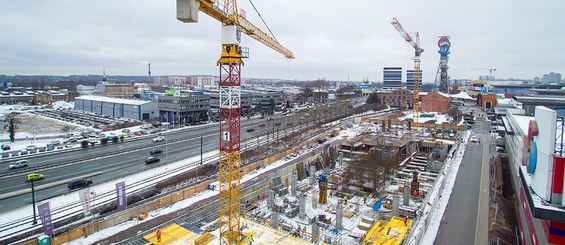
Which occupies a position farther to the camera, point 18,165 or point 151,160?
point 151,160

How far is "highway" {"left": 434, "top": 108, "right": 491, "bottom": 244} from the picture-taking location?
13109mm

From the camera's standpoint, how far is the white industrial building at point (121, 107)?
46.8 metres

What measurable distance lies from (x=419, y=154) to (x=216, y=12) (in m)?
23.1

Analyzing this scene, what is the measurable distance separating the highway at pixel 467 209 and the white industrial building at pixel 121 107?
3903cm

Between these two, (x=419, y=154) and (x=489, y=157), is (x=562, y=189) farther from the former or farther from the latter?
(x=419, y=154)

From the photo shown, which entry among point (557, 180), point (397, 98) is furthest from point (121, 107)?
point (557, 180)

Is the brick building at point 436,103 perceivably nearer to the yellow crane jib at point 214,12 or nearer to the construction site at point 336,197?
the construction site at point 336,197

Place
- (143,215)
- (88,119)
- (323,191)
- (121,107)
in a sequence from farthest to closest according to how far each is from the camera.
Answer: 1. (121,107)
2. (88,119)
3. (323,191)
4. (143,215)

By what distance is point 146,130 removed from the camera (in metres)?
37.9

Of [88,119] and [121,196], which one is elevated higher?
[88,119]

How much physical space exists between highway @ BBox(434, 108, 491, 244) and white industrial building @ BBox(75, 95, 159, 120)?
39.0 m

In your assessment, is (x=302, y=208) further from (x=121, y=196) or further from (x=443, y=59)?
(x=443, y=59)

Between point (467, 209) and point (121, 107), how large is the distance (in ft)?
153

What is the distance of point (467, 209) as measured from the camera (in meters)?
15.5
